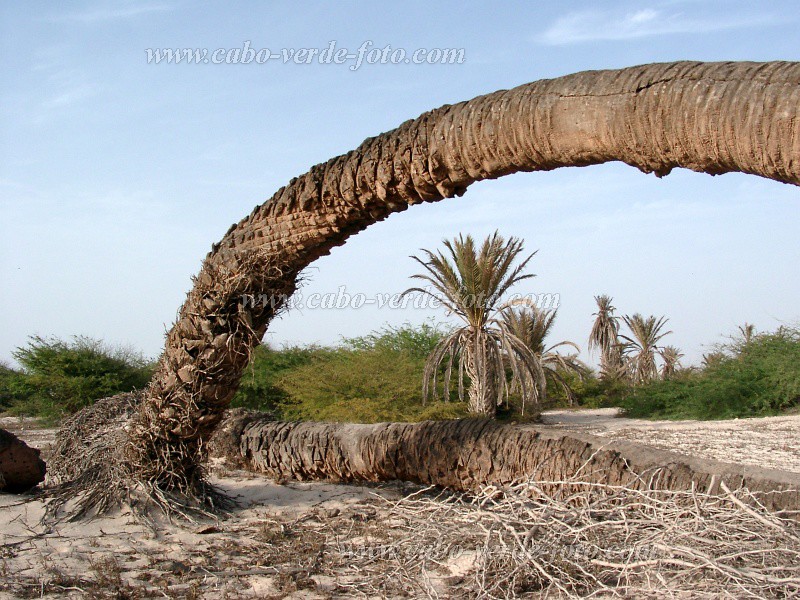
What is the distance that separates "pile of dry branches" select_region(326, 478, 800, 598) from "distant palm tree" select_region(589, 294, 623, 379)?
3643 cm

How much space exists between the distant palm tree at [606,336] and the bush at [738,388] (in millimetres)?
13400

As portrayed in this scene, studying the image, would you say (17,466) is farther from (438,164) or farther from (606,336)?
(606,336)

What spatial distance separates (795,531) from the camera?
11.4 feet

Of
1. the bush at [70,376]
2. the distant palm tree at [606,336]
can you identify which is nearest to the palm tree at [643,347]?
the distant palm tree at [606,336]

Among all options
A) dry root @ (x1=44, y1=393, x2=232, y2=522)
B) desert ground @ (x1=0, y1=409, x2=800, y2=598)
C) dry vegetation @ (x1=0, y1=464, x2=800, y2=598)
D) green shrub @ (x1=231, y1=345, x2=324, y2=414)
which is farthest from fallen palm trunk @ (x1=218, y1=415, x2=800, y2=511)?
green shrub @ (x1=231, y1=345, x2=324, y2=414)

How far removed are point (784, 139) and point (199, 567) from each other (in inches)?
154

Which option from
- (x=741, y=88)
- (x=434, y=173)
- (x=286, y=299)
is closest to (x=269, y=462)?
(x=286, y=299)

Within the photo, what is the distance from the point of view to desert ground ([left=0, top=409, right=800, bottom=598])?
3822mm

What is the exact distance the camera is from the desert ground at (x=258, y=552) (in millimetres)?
3822

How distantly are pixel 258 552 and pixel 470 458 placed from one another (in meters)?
2.07

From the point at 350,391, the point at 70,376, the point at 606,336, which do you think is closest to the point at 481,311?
the point at 350,391

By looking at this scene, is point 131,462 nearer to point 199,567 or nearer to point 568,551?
point 199,567

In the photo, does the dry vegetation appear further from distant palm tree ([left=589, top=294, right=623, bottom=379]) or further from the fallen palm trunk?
distant palm tree ([left=589, top=294, right=623, bottom=379])

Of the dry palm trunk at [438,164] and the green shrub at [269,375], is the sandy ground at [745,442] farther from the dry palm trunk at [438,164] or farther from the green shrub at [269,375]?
the green shrub at [269,375]
